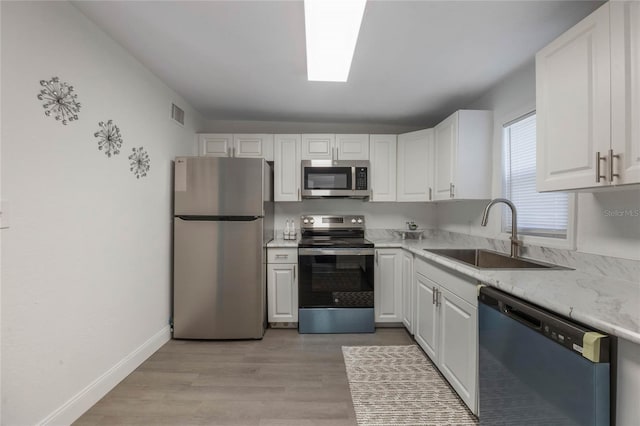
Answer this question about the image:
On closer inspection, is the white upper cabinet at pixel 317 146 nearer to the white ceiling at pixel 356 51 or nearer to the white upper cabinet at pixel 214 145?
the white ceiling at pixel 356 51

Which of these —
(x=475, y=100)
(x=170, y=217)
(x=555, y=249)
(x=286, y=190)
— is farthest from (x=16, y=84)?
(x=475, y=100)

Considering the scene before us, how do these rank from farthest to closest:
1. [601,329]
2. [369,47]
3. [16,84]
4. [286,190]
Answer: [286,190] → [369,47] → [16,84] → [601,329]

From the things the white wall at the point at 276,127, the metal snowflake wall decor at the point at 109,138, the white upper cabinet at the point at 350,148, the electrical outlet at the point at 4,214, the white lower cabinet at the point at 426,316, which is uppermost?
the white wall at the point at 276,127

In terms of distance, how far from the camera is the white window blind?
1.80m

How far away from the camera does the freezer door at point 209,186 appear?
2.55 meters

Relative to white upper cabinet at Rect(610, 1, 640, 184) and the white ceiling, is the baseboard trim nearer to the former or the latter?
the white ceiling

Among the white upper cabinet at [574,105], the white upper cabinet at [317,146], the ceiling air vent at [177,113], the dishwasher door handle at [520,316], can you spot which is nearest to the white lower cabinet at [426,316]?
the dishwasher door handle at [520,316]

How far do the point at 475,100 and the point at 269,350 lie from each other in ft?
10.6

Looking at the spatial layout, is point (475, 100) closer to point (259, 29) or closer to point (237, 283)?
point (259, 29)

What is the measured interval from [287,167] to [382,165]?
115cm

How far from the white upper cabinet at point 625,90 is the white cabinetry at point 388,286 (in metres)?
1.90

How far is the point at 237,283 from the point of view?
2578 mm

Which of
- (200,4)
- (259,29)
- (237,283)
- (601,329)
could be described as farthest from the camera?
(237,283)

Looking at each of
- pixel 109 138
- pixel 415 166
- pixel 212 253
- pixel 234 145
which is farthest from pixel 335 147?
pixel 109 138
